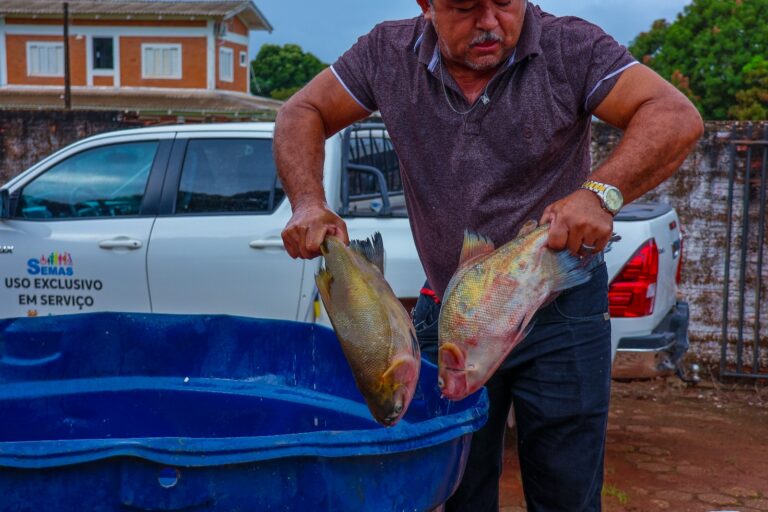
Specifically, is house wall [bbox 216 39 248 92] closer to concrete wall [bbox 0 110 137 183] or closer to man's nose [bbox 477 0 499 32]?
concrete wall [bbox 0 110 137 183]

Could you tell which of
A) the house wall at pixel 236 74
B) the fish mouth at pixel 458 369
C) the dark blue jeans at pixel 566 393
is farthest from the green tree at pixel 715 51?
the house wall at pixel 236 74

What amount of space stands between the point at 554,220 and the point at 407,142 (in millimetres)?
694

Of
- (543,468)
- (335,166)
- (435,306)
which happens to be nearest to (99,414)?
(435,306)

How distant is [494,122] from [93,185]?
407 cm

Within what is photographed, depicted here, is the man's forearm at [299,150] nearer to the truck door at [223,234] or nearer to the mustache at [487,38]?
the mustache at [487,38]

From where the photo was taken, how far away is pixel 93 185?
19.6 ft

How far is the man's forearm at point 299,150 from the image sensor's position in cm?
250

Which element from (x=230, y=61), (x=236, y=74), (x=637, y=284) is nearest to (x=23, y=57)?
(x=230, y=61)

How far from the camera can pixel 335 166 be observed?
17.9ft

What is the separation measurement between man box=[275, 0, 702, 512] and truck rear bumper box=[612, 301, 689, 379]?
2420 mm

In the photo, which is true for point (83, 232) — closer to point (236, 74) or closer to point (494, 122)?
point (494, 122)

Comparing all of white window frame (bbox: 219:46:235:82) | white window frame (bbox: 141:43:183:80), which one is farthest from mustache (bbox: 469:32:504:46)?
white window frame (bbox: 219:46:235:82)

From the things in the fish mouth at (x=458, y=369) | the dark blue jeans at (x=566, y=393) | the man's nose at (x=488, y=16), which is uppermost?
the man's nose at (x=488, y=16)

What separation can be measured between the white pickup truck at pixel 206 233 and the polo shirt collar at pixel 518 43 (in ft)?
8.67
